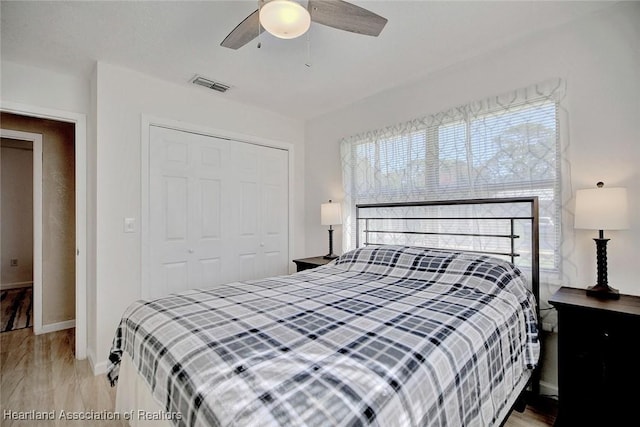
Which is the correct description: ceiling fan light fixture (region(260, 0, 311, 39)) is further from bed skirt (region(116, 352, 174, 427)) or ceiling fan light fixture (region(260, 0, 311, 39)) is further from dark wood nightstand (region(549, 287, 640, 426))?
dark wood nightstand (region(549, 287, 640, 426))

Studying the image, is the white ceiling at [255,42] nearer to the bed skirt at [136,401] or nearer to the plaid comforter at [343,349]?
the plaid comforter at [343,349]

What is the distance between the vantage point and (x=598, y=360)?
1.56 m

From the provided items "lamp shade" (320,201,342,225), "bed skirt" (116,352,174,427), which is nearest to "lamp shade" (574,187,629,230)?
"lamp shade" (320,201,342,225)

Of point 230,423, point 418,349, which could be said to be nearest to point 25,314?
point 230,423

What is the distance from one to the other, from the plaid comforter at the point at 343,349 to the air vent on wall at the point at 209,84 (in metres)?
1.94

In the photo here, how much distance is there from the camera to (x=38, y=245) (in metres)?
3.26

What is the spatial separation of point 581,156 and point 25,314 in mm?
5850

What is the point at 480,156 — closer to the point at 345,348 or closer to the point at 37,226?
the point at 345,348

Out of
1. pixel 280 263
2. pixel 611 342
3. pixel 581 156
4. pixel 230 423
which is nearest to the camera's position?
pixel 230 423

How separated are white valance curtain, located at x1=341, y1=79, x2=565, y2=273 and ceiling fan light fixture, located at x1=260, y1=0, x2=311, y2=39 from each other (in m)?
1.57

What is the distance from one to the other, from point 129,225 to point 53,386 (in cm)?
125

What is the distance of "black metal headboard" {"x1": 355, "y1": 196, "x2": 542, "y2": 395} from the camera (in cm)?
204

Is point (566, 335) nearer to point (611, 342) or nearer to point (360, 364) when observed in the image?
point (611, 342)

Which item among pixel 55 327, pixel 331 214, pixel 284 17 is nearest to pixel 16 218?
pixel 55 327
